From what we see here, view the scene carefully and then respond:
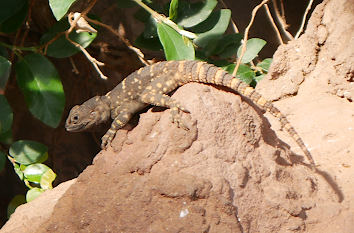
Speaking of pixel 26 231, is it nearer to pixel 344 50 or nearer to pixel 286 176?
pixel 286 176

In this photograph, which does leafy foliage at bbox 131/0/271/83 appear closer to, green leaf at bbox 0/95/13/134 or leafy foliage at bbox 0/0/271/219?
leafy foliage at bbox 0/0/271/219

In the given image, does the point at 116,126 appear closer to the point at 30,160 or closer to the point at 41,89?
the point at 41,89

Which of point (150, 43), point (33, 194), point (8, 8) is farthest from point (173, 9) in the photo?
point (33, 194)

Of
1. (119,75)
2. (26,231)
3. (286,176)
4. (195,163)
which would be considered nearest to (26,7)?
(119,75)

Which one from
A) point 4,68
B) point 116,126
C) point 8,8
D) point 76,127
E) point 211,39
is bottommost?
point 76,127

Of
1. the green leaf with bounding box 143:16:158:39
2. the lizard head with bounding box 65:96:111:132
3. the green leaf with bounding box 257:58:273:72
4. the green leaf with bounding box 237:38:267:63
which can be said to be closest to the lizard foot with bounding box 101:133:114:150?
the lizard head with bounding box 65:96:111:132
